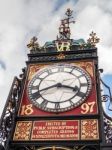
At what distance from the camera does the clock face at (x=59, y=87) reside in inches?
263

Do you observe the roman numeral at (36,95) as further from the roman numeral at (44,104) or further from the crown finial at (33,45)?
the crown finial at (33,45)

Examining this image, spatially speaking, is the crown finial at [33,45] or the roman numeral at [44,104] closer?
the roman numeral at [44,104]

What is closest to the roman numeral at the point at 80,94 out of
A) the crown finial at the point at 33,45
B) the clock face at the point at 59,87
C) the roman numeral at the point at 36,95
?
the clock face at the point at 59,87

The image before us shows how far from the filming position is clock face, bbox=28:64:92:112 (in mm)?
6676

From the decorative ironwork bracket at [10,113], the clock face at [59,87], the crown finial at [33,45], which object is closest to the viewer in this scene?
the decorative ironwork bracket at [10,113]

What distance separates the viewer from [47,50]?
7.83 meters

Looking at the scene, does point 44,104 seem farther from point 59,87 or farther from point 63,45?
point 63,45

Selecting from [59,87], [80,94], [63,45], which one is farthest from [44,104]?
[63,45]

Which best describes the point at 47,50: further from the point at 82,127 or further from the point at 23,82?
the point at 82,127

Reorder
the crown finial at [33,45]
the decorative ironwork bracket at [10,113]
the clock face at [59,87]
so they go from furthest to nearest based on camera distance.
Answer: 1. the crown finial at [33,45]
2. the clock face at [59,87]
3. the decorative ironwork bracket at [10,113]

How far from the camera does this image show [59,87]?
23.1ft

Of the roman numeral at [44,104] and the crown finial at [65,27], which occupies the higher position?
the crown finial at [65,27]

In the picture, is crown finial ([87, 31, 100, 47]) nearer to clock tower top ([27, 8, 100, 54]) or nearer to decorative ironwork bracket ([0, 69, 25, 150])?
clock tower top ([27, 8, 100, 54])

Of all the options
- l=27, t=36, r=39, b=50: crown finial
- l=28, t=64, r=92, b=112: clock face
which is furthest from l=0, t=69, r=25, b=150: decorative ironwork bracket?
l=27, t=36, r=39, b=50: crown finial
